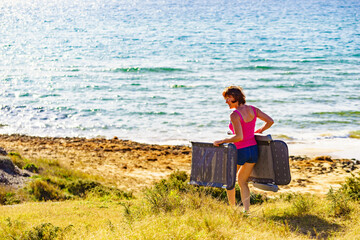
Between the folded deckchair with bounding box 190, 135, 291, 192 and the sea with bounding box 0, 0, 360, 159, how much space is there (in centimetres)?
282

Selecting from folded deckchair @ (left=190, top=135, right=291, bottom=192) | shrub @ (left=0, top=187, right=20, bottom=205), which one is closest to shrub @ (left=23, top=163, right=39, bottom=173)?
shrub @ (left=0, top=187, right=20, bottom=205)

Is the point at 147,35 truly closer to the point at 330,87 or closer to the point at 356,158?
the point at 330,87

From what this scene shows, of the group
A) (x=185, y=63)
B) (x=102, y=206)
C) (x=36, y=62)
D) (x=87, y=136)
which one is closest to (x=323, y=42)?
(x=185, y=63)

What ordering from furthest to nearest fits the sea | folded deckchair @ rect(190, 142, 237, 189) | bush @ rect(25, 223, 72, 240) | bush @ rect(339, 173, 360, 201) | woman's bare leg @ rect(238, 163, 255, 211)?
the sea → bush @ rect(339, 173, 360, 201) → woman's bare leg @ rect(238, 163, 255, 211) → folded deckchair @ rect(190, 142, 237, 189) → bush @ rect(25, 223, 72, 240)

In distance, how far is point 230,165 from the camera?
18.6 ft

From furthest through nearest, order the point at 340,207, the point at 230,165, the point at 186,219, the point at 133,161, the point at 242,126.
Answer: the point at 133,161, the point at 340,207, the point at 242,126, the point at 230,165, the point at 186,219

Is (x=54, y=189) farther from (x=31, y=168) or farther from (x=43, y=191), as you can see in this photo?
(x=31, y=168)

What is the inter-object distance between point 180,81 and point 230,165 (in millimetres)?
26808

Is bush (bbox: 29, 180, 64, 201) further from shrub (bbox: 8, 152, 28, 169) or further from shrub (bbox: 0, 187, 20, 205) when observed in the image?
shrub (bbox: 8, 152, 28, 169)

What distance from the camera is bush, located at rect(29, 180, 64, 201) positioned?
1003 cm

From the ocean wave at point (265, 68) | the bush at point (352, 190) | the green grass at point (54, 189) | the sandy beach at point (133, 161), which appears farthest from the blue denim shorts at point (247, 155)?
the ocean wave at point (265, 68)

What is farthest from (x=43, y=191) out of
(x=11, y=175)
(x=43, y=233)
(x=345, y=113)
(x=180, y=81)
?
(x=180, y=81)

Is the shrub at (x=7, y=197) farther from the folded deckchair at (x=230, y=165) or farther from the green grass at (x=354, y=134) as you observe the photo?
the green grass at (x=354, y=134)

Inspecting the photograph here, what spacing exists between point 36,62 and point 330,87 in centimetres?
2862
